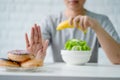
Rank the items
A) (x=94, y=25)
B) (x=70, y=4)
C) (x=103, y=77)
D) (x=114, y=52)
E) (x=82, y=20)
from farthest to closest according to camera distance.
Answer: (x=70, y=4), (x=114, y=52), (x=94, y=25), (x=82, y=20), (x=103, y=77)

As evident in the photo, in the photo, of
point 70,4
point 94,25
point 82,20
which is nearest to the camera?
point 82,20

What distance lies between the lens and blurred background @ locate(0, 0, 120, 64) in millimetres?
2182

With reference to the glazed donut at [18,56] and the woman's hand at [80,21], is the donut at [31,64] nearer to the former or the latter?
the glazed donut at [18,56]

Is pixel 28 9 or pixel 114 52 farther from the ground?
pixel 28 9

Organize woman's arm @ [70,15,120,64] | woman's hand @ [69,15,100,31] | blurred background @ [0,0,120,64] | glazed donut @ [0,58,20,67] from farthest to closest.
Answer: blurred background @ [0,0,120,64], woman's arm @ [70,15,120,64], woman's hand @ [69,15,100,31], glazed donut @ [0,58,20,67]

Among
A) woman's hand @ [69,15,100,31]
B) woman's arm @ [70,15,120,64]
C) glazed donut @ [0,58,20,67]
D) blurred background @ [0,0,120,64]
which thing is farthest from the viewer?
blurred background @ [0,0,120,64]

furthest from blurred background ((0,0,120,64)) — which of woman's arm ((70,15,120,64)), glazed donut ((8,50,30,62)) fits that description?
glazed donut ((8,50,30,62))

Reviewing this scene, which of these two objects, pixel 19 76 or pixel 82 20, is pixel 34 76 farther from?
pixel 82 20

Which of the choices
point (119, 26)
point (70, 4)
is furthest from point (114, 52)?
point (119, 26)

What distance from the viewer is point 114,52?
4.28ft

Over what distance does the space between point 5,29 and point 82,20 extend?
1246mm

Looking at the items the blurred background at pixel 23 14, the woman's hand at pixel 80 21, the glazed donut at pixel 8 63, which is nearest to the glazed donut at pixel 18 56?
the glazed donut at pixel 8 63

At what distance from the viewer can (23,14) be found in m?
2.20

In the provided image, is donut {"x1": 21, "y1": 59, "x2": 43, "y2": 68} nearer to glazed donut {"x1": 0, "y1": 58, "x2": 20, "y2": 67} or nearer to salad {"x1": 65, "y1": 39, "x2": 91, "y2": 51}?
glazed donut {"x1": 0, "y1": 58, "x2": 20, "y2": 67}
